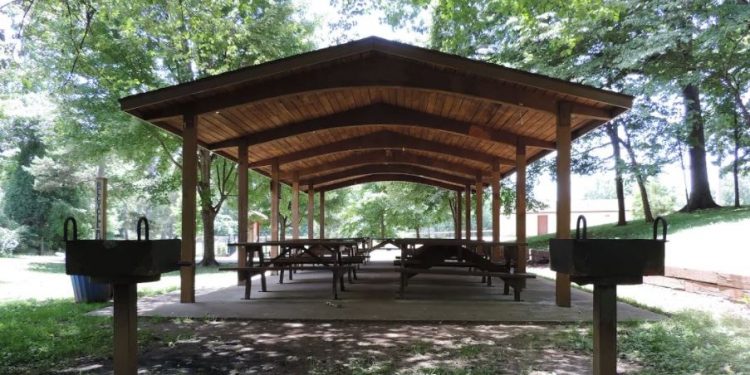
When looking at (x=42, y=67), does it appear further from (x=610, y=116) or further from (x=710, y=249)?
(x=710, y=249)

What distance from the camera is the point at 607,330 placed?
2.64 metres

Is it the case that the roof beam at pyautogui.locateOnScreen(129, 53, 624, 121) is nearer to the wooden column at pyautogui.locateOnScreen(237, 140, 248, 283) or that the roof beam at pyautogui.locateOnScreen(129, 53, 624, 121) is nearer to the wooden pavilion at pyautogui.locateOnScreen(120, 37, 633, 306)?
the wooden pavilion at pyautogui.locateOnScreen(120, 37, 633, 306)

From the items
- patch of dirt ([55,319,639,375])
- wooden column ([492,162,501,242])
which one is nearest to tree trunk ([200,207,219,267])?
wooden column ([492,162,501,242])

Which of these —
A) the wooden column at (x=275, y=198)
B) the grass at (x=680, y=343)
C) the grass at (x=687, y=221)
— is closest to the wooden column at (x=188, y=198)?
the wooden column at (x=275, y=198)

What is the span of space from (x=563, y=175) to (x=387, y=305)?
9.53ft

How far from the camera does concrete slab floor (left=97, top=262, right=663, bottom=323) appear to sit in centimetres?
593

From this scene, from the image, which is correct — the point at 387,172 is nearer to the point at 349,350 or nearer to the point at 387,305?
the point at 387,305

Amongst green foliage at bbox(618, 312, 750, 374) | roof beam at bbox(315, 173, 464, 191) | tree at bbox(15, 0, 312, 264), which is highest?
tree at bbox(15, 0, 312, 264)

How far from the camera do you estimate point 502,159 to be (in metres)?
11.3

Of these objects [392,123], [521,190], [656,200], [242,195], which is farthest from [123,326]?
[656,200]

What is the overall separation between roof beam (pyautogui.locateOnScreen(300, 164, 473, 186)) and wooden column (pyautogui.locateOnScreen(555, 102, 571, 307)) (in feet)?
24.0

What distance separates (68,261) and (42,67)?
1454cm

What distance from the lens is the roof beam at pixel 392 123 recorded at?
851 cm

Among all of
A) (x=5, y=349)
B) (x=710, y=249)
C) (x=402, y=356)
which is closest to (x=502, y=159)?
(x=710, y=249)
